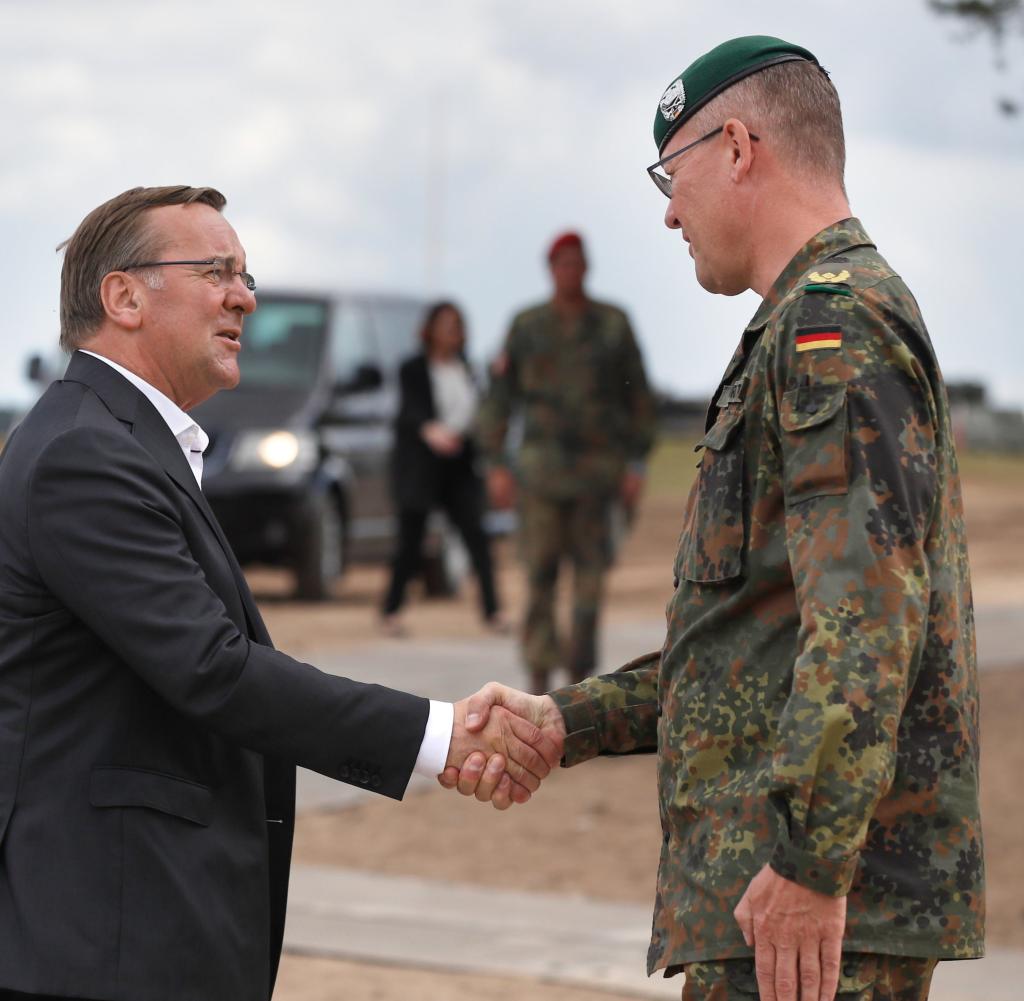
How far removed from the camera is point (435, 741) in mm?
3391

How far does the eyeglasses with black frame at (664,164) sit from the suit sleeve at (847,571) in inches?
15.7

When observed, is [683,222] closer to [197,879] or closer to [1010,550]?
[197,879]

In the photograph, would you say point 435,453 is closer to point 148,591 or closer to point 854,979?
point 148,591

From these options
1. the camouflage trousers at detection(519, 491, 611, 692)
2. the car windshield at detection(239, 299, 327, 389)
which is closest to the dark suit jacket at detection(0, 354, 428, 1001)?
the camouflage trousers at detection(519, 491, 611, 692)

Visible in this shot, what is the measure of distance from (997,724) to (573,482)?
101 inches

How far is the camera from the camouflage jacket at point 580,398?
856cm

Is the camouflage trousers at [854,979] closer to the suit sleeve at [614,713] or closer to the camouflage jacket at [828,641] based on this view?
the camouflage jacket at [828,641]

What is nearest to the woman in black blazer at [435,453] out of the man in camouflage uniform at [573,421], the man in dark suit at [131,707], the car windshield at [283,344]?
the car windshield at [283,344]

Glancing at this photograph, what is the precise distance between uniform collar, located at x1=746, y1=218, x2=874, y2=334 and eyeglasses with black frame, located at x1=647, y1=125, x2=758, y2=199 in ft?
0.72

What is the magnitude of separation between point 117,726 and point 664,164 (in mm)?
1197

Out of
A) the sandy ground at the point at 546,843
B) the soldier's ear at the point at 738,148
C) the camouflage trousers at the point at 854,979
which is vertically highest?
the soldier's ear at the point at 738,148

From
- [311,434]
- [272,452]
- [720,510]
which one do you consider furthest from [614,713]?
[311,434]

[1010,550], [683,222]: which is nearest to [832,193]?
[683,222]

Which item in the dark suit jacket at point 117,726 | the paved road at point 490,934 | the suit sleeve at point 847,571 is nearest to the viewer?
the suit sleeve at point 847,571
